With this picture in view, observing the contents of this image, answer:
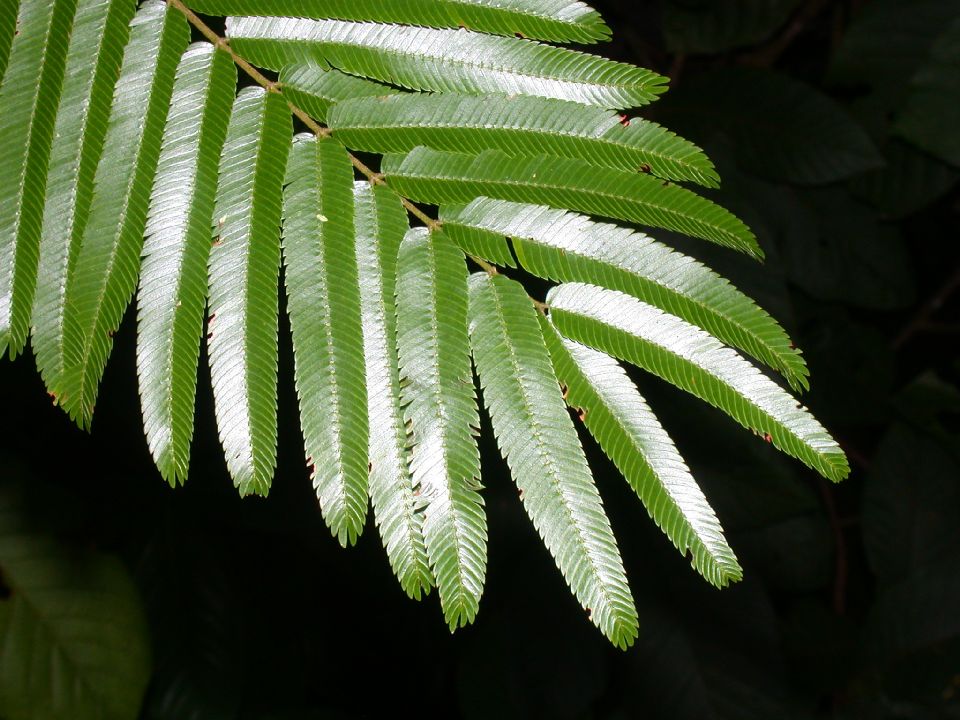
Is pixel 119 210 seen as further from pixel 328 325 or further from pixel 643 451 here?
pixel 643 451

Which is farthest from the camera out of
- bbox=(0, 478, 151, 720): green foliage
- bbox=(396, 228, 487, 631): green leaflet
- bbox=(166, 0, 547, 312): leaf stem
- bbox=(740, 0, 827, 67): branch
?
bbox=(740, 0, 827, 67): branch

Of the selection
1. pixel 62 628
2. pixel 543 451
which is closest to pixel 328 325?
pixel 543 451

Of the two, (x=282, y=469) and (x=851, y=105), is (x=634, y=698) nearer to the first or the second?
(x=282, y=469)

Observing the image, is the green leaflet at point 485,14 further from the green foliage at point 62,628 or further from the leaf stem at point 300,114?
the green foliage at point 62,628

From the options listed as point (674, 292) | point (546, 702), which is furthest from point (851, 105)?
point (674, 292)

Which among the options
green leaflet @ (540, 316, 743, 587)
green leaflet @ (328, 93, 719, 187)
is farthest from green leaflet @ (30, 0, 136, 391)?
green leaflet @ (540, 316, 743, 587)

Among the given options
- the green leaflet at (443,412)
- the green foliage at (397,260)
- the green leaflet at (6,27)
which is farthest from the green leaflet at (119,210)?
the green leaflet at (443,412)

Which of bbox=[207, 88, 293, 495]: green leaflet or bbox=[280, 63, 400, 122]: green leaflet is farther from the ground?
bbox=[280, 63, 400, 122]: green leaflet

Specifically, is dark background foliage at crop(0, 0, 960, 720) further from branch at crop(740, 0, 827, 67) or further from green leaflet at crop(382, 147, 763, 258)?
green leaflet at crop(382, 147, 763, 258)
